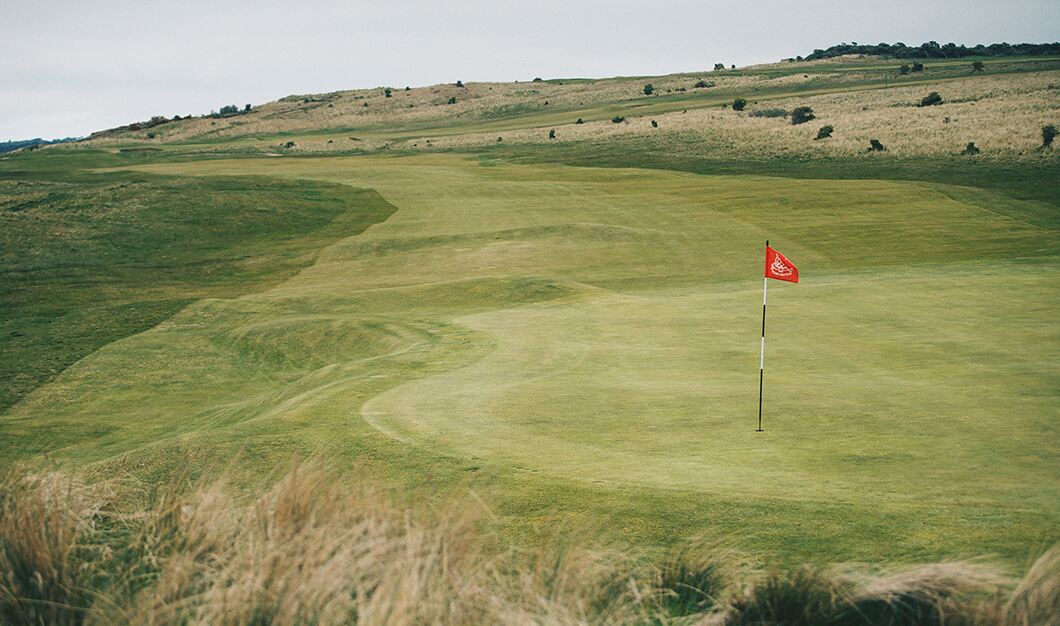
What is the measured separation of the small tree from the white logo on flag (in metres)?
63.1

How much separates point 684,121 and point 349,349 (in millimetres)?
61601

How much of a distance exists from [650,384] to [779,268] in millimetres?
2467

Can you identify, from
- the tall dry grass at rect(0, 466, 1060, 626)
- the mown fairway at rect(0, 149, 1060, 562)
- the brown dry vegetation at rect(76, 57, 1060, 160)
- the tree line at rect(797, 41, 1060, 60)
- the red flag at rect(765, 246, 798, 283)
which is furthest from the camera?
the tree line at rect(797, 41, 1060, 60)

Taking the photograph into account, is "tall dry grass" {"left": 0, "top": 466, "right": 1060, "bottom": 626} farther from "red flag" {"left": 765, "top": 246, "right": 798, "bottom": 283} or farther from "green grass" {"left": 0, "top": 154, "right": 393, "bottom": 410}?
"green grass" {"left": 0, "top": 154, "right": 393, "bottom": 410}

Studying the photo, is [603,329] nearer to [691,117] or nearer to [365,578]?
[365,578]

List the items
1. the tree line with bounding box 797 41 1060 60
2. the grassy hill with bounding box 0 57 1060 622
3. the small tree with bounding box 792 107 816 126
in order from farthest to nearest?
the tree line with bounding box 797 41 1060 60, the small tree with bounding box 792 107 816 126, the grassy hill with bounding box 0 57 1060 622

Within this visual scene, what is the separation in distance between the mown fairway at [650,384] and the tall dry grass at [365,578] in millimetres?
1314

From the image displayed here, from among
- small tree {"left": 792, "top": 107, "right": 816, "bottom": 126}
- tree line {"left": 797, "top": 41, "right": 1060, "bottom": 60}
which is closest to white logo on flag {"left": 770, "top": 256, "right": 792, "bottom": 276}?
small tree {"left": 792, "top": 107, "right": 816, "bottom": 126}

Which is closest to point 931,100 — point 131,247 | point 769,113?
point 769,113

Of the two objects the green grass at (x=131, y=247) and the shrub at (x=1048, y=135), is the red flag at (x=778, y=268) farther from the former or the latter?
the shrub at (x=1048, y=135)

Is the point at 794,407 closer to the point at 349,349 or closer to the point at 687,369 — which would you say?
the point at 687,369

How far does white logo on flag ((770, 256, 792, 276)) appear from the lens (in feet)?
41.7

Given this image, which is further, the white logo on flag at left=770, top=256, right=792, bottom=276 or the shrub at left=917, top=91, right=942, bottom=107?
the shrub at left=917, top=91, right=942, bottom=107

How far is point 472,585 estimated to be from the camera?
516cm
